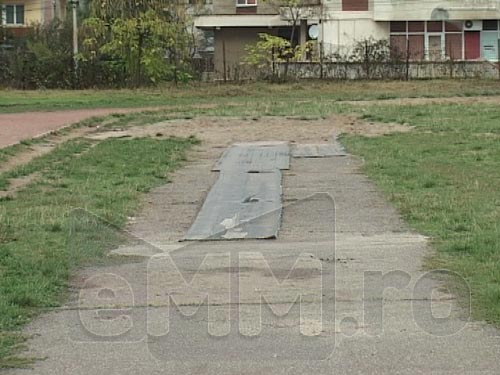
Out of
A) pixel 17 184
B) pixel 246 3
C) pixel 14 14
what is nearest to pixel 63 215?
pixel 17 184

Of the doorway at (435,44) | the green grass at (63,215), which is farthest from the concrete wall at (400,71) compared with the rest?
the green grass at (63,215)

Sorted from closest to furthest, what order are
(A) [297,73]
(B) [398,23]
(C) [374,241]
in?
(C) [374,241] < (A) [297,73] < (B) [398,23]

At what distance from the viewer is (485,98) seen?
37.9m

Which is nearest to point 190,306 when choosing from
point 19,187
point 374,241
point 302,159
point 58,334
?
point 58,334

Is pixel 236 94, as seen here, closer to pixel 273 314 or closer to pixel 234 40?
pixel 234 40

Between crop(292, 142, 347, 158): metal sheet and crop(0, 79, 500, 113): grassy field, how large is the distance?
16549mm

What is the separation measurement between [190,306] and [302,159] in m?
12.4

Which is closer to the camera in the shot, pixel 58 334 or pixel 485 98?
pixel 58 334

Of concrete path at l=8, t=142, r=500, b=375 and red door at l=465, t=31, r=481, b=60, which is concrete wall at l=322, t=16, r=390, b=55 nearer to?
red door at l=465, t=31, r=481, b=60

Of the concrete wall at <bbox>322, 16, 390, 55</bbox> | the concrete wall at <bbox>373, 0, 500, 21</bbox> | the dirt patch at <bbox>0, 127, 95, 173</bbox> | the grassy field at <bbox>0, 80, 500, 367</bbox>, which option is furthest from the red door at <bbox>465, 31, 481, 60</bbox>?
the dirt patch at <bbox>0, 127, 95, 173</bbox>

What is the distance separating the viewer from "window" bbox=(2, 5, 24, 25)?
70.5 metres

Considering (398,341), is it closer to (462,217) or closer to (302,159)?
(462,217)

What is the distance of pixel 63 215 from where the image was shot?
13.0 m

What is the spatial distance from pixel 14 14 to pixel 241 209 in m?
60.5
